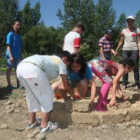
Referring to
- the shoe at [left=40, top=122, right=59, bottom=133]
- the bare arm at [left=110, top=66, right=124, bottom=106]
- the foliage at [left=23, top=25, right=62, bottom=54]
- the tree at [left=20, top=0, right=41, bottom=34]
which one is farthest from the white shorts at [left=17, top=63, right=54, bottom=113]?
the tree at [left=20, top=0, right=41, bottom=34]

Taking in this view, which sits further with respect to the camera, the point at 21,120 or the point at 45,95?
the point at 21,120

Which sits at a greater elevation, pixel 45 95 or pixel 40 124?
pixel 45 95

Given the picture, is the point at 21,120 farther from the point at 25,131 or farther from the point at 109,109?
the point at 109,109

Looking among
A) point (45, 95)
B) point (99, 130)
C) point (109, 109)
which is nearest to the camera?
point (45, 95)

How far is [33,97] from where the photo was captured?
12.6 feet

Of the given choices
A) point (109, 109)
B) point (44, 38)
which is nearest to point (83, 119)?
point (109, 109)

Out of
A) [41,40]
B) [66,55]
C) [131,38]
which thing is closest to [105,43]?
[131,38]

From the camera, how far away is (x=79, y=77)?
4.47 metres

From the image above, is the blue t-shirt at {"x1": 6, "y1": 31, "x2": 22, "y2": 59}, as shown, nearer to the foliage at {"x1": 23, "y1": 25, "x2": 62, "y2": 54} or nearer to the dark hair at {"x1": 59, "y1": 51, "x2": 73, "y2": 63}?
the dark hair at {"x1": 59, "y1": 51, "x2": 73, "y2": 63}

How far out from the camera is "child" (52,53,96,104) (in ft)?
13.6

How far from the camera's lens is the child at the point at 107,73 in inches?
172

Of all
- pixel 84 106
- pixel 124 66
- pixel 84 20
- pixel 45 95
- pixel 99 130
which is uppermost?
pixel 84 20

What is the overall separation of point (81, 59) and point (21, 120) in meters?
1.41

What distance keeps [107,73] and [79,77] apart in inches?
23.9
